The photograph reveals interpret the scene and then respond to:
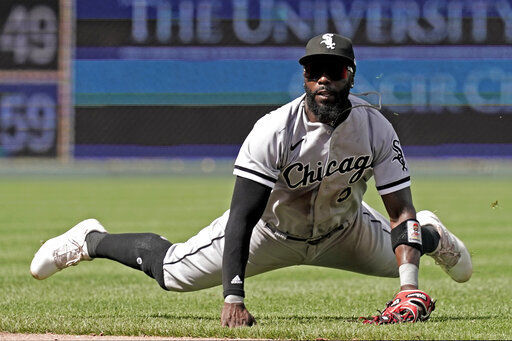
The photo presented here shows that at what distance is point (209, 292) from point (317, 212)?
2.38m

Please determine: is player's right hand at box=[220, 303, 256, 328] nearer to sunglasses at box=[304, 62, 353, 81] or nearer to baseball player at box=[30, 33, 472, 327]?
baseball player at box=[30, 33, 472, 327]

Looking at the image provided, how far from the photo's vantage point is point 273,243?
522 cm

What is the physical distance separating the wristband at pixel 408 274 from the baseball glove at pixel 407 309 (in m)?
0.05

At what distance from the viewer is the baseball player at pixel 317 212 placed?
471 cm

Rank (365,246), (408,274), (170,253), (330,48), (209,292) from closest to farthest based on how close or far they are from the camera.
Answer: (330,48), (408,274), (365,246), (170,253), (209,292)

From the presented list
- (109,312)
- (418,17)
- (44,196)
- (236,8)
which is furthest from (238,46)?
(109,312)

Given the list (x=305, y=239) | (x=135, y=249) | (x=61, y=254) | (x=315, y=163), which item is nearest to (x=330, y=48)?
(x=315, y=163)

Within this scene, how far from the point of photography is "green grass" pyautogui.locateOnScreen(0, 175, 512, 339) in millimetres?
4781

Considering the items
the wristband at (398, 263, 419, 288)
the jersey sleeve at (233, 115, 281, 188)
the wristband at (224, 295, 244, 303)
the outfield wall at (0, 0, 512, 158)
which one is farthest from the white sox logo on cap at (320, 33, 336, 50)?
the outfield wall at (0, 0, 512, 158)

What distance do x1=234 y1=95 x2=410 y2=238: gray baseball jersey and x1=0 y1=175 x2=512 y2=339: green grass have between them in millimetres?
554

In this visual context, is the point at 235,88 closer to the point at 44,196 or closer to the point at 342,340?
the point at 44,196

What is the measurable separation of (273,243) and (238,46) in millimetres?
18234

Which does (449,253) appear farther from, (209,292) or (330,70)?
(209,292)

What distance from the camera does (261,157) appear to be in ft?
15.4
